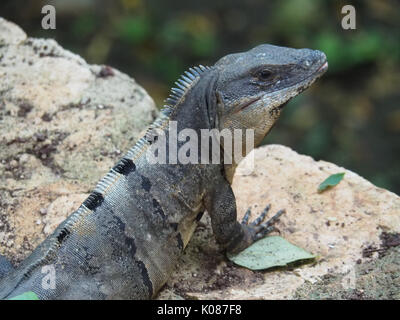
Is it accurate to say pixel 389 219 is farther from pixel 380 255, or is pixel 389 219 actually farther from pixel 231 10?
pixel 231 10

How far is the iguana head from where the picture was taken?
5.43m

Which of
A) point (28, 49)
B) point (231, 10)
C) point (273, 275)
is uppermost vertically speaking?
point (231, 10)

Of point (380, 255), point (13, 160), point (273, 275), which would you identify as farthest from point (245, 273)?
point (13, 160)

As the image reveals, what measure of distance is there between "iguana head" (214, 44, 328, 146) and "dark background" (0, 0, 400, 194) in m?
5.52

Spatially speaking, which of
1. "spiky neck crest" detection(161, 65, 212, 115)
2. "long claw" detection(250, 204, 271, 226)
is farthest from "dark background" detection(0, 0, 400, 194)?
"spiky neck crest" detection(161, 65, 212, 115)

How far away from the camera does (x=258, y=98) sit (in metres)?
5.43

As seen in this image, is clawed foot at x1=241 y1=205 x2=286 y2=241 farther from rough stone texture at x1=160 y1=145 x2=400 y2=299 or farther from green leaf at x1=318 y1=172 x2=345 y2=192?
green leaf at x1=318 y1=172 x2=345 y2=192

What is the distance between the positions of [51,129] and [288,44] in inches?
268

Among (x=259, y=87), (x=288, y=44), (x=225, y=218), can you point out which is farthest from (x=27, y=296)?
(x=288, y=44)

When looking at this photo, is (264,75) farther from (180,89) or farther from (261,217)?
(261,217)

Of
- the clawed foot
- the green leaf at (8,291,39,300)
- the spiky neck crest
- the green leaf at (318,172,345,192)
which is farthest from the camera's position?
the green leaf at (318,172,345,192)

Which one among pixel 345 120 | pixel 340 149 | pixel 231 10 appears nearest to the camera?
pixel 340 149

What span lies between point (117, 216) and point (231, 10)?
9.33 m

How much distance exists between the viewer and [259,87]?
5.43 m
